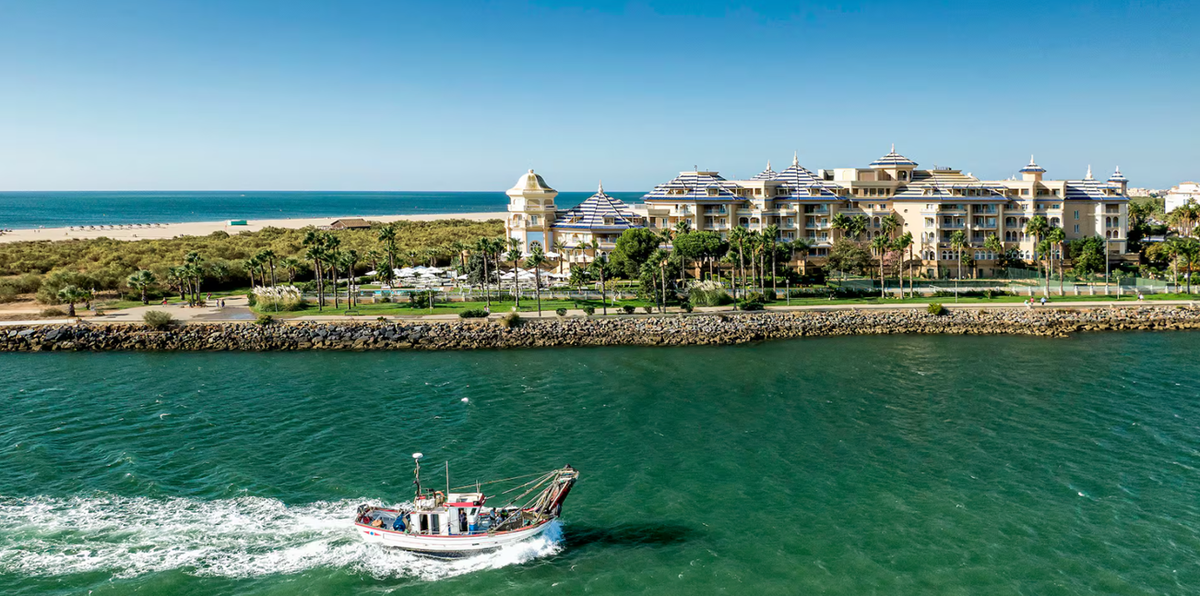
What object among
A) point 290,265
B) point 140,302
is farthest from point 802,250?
point 140,302

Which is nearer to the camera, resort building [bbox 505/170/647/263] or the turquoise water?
the turquoise water

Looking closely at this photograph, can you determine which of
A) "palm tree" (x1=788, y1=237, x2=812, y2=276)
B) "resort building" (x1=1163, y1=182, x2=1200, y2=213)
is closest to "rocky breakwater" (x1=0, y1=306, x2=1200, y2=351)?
"palm tree" (x1=788, y1=237, x2=812, y2=276)

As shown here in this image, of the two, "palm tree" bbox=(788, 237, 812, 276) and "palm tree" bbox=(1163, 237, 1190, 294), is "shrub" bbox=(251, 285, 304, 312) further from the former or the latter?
"palm tree" bbox=(1163, 237, 1190, 294)

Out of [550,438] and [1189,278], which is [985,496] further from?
[1189,278]

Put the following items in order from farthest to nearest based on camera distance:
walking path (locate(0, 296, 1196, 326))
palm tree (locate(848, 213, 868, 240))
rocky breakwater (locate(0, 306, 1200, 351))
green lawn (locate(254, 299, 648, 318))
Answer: palm tree (locate(848, 213, 868, 240)), green lawn (locate(254, 299, 648, 318)), walking path (locate(0, 296, 1196, 326)), rocky breakwater (locate(0, 306, 1200, 351))

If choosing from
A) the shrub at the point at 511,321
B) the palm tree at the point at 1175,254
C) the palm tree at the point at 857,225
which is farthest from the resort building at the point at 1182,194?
the shrub at the point at 511,321

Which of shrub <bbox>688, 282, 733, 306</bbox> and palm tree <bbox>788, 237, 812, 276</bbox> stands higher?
palm tree <bbox>788, 237, 812, 276</bbox>

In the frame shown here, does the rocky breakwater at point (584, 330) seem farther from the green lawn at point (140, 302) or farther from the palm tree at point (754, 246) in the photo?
the palm tree at point (754, 246)

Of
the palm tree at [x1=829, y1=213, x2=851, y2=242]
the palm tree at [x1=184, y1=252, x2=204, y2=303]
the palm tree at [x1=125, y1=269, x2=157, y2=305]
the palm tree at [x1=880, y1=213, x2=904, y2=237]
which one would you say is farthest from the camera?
the palm tree at [x1=880, y1=213, x2=904, y2=237]

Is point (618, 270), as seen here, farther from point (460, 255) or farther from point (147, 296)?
point (147, 296)
